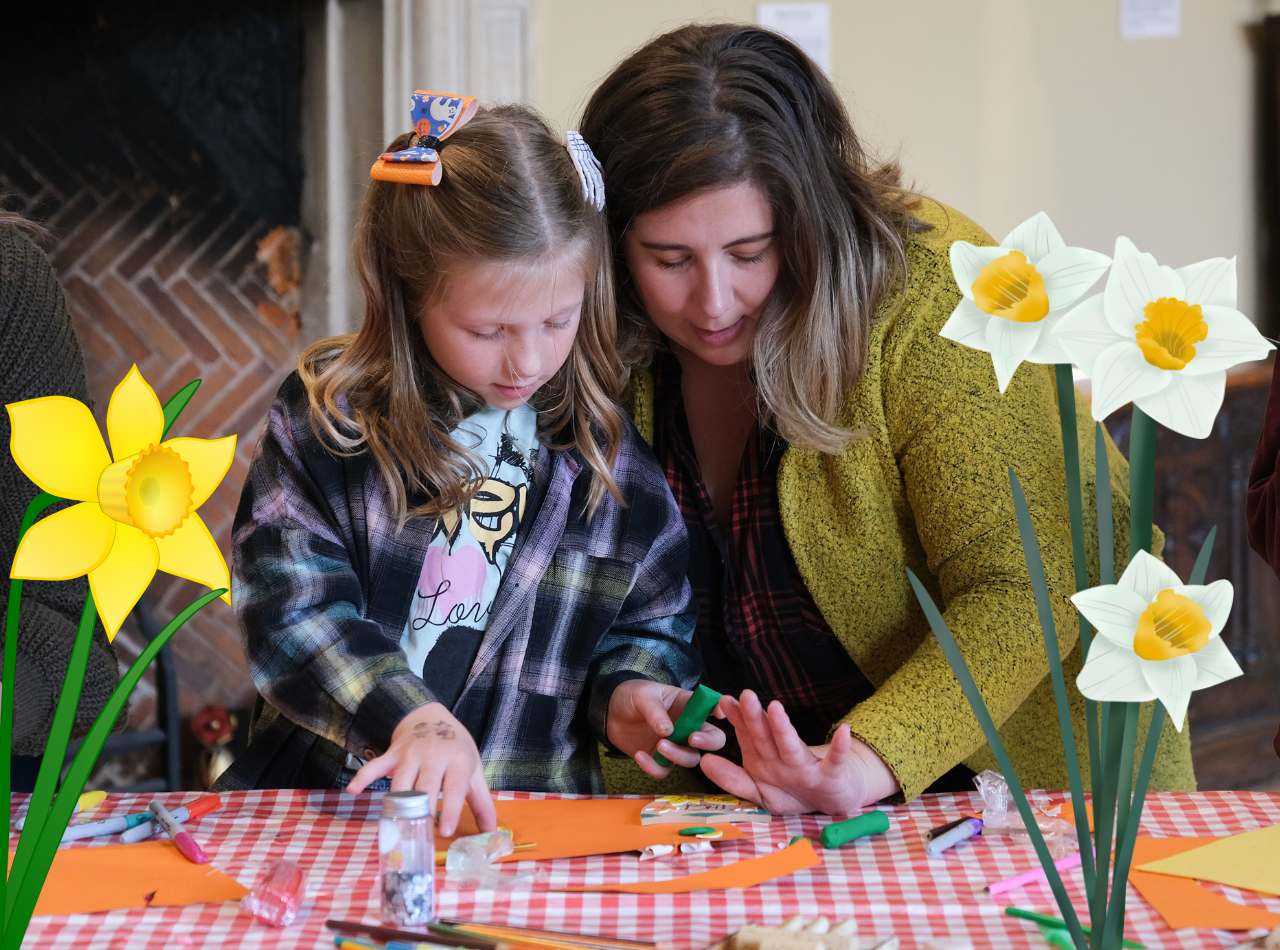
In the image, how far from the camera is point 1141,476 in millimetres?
667

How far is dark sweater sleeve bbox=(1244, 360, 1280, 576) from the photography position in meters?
1.06

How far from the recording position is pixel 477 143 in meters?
1.22

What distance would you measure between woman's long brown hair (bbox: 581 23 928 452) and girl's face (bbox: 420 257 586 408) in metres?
0.13

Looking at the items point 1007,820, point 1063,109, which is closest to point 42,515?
point 1007,820

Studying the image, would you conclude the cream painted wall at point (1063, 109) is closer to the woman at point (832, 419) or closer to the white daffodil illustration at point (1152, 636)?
the woman at point (832, 419)

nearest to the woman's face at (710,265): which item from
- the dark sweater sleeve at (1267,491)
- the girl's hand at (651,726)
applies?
the girl's hand at (651,726)

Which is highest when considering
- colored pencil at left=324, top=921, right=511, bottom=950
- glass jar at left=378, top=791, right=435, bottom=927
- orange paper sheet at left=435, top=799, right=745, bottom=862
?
glass jar at left=378, top=791, right=435, bottom=927

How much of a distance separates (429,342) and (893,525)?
0.54 metres

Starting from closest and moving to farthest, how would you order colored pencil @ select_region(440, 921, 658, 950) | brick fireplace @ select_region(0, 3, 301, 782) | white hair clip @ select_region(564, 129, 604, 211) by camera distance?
1. colored pencil @ select_region(440, 921, 658, 950)
2. white hair clip @ select_region(564, 129, 604, 211)
3. brick fireplace @ select_region(0, 3, 301, 782)

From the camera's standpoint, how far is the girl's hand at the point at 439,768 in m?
0.94

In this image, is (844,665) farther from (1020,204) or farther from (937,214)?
(1020,204)

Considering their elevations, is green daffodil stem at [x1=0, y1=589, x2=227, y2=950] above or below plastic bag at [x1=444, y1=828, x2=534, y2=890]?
above

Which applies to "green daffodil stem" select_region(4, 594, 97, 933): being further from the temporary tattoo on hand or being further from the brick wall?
the brick wall

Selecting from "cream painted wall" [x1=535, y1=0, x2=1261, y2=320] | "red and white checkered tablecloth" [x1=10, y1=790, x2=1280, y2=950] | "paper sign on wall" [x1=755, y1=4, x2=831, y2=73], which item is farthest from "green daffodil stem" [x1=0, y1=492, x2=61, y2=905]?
"paper sign on wall" [x1=755, y1=4, x2=831, y2=73]
